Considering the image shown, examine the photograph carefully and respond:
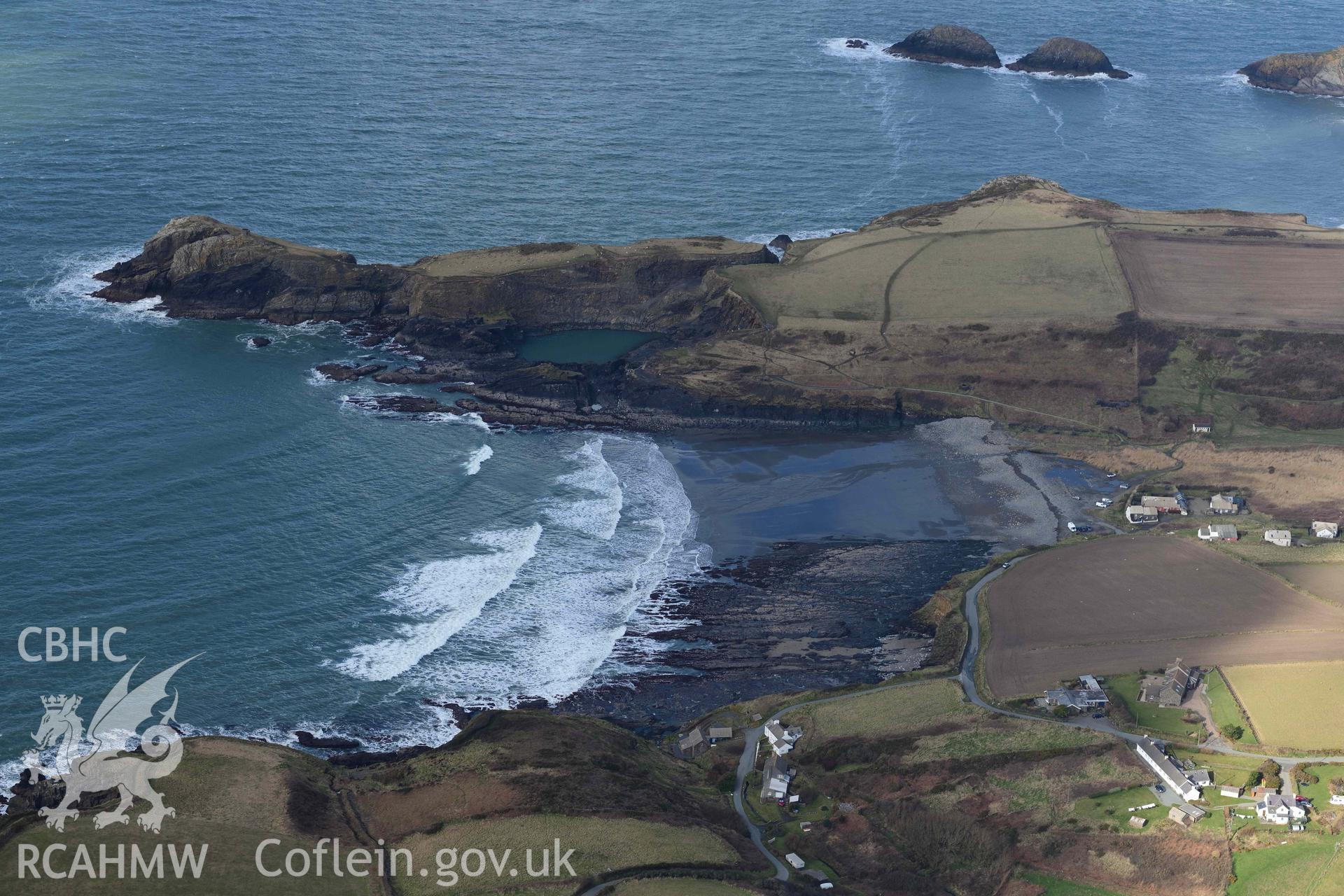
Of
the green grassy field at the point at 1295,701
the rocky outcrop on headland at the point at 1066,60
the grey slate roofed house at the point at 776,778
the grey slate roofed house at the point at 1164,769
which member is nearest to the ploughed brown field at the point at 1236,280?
the green grassy field at the point at 1295,701

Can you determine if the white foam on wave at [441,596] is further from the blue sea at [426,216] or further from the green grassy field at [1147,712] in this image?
the green grassy field at [1147,712]

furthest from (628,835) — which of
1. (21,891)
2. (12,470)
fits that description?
(12,470)

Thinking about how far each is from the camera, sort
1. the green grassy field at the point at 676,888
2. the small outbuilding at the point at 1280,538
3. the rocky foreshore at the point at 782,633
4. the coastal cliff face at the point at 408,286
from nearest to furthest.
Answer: the green grassy field at the point at 676,888 < the rocky foreshore at the point at 782,633 < the small outbuilding at the point at 1280,538 < the coastal cliff face at the point at 408,286

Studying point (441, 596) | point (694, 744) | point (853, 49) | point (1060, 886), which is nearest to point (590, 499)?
point (441, 596)

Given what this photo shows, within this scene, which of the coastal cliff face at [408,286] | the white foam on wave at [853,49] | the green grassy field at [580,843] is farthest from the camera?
the white foam on wave at [853,49]

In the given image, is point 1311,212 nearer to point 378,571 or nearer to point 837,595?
point 837,595

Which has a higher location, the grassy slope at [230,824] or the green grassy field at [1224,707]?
the grassy slope at [230,824]

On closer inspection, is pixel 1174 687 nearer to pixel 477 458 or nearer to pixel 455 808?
pixel 455 808

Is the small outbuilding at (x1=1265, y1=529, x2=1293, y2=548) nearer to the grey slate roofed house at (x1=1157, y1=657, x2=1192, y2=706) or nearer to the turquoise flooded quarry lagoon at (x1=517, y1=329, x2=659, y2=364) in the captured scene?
the grey slate roofed house at (x1=1157, y1=657, x2=1192, y2=706)
